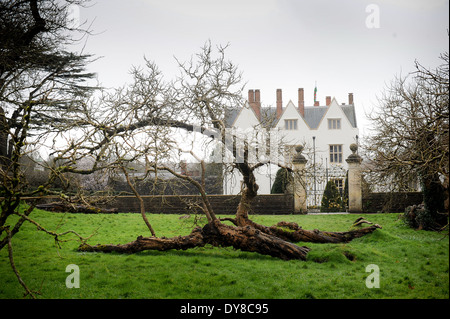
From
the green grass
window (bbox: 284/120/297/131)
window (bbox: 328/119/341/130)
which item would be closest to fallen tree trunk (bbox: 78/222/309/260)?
the green grass

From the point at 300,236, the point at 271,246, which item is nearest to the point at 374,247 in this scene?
the point at 300,236

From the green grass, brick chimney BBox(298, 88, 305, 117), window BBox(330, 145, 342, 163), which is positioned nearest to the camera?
the green grass

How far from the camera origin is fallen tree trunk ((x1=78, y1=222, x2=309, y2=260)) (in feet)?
27.4

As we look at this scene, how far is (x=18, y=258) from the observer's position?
8695 millimetres

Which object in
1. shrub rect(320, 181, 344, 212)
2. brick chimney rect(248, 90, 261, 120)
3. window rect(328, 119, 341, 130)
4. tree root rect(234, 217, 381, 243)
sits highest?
brick chimney rect(248, 90, 261, 120)

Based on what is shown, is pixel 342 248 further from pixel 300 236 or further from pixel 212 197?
pixel 212 197

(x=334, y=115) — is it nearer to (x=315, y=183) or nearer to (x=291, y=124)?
(x=291, y=124)

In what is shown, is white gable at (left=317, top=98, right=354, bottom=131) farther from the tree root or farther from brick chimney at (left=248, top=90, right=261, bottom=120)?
the tree root

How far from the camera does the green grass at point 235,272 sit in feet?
19.9

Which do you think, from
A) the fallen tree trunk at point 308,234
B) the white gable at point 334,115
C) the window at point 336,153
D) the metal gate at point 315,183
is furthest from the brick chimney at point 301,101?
the fallen tree trunk at point 308,234

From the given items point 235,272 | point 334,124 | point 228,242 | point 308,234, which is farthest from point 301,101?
point 235,272

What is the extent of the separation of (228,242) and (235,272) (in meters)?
1.38

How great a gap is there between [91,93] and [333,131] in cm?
2784

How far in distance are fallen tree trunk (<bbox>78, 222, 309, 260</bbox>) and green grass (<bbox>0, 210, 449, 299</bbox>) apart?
0.21 metres
